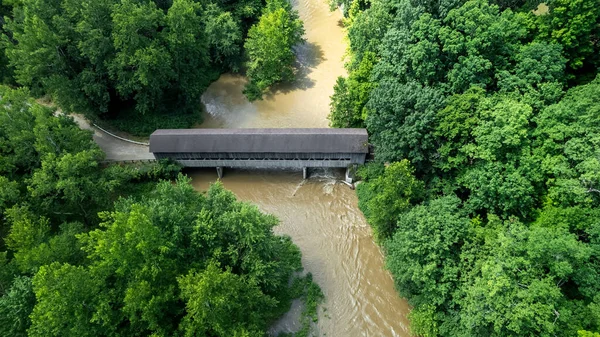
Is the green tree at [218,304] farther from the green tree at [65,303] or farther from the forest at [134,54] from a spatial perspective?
the forest at [134,54]

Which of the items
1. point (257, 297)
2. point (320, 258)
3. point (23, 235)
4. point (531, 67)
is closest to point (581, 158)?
point (531, 67)

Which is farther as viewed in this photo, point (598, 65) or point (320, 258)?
point (320, 258)

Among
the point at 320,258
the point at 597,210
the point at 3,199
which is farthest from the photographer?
the point at 320,258

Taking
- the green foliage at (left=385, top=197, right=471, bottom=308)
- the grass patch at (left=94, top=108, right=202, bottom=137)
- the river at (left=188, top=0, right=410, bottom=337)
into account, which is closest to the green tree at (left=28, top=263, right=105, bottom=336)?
the river at (left=188, top=0, right=410, bottom=337)

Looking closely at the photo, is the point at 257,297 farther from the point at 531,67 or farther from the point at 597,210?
the point at 531,67

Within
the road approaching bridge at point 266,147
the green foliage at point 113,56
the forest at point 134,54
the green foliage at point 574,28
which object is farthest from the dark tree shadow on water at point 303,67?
the green foliage at point 574,28
